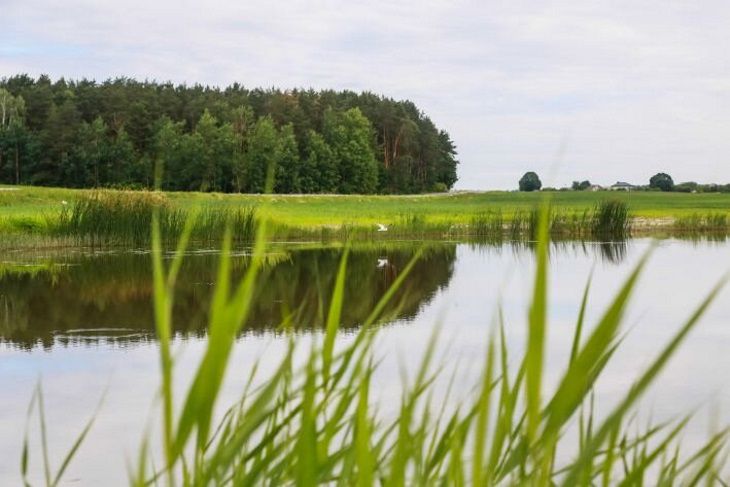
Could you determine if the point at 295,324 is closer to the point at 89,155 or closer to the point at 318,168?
the point at 89,155

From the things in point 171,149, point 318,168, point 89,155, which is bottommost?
point 318,168

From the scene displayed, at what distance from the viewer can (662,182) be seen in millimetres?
64938

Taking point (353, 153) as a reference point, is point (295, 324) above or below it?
Answer: below

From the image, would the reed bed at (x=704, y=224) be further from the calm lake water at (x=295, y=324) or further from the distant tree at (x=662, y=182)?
the distant tree at (x=662, y=182)

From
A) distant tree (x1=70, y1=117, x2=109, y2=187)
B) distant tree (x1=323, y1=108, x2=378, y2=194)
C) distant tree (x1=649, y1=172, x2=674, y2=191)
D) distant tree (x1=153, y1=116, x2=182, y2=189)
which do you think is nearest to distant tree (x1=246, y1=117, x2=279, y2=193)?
distant tree (x1=153, y1=116, x2=182, y2=189)

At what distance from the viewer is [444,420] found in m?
5.62

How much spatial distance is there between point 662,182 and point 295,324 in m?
65.5

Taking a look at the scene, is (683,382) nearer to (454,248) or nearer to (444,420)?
(444,420)

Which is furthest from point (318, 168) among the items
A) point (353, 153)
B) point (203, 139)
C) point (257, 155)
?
point (203, 139)

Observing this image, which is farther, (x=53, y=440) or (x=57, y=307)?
(x=57, y=307)

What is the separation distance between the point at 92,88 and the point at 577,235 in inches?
1671

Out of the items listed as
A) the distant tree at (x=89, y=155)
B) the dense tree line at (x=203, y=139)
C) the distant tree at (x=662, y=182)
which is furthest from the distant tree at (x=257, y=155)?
the distant tree at (x=662, y=182)

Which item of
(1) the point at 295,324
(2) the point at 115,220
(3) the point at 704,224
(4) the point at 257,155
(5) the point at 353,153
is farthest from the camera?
(5) the point at 353,153

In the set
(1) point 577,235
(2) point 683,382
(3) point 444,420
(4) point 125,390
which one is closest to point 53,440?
(4) point 125,390
